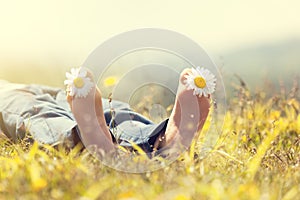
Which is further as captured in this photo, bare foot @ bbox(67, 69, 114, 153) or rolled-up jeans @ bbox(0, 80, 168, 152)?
rolled-up jeans @ bbox(0, 80, 168, 152)

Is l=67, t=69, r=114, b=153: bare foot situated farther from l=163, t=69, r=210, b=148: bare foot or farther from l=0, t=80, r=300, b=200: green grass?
l=163, t=69, r=210, b=148: bare foot

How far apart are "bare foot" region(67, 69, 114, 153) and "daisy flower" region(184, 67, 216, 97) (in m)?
0.32

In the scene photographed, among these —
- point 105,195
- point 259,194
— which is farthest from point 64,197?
point 259,194

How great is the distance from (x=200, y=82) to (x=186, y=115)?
0.12 meters

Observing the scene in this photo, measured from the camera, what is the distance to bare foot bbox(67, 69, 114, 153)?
1880 millimetres

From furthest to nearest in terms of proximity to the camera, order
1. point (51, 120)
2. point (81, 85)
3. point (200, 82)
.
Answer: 1. point (51, 120)
2. point (200, 82)
3. point (81, 85)

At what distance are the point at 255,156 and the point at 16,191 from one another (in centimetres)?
90

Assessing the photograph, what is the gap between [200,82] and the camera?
6.49 ft

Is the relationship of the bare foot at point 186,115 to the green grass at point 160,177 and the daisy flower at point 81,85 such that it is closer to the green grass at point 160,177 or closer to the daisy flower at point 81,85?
the green grass at point 160,177

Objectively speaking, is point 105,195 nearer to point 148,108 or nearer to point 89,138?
point 89,138

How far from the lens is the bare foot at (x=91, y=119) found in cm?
188

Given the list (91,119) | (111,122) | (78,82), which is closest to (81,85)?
(78,82)

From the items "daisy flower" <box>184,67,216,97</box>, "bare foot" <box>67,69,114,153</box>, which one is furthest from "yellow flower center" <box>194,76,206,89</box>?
"bare foot" <box>67,69,114,153</box>

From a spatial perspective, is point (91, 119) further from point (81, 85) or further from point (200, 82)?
point (200, 82)
